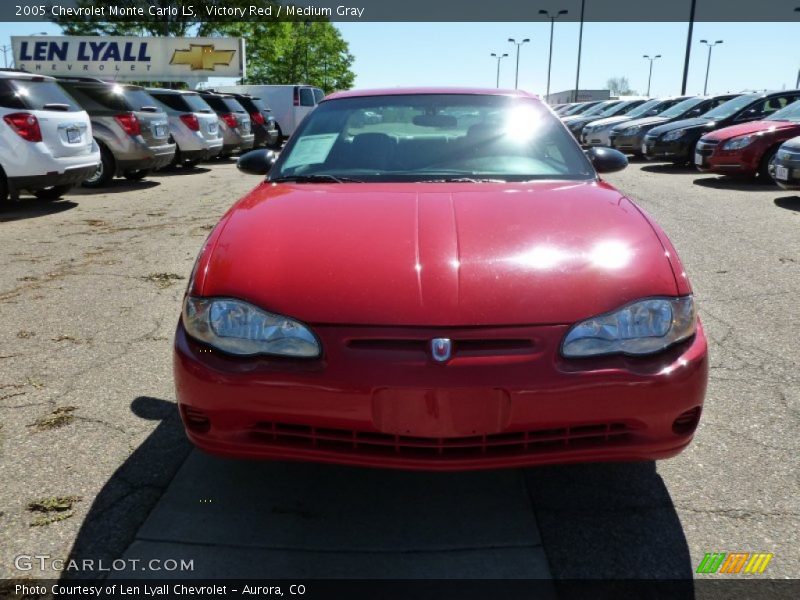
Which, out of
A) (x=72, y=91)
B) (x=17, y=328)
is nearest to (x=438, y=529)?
(x=17, y=328)

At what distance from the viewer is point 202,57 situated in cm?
3194

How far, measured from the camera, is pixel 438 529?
237 centimetres

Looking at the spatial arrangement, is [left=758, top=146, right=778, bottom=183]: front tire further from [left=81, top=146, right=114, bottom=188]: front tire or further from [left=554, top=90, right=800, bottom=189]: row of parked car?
[left=81, top=146, right=114, bottom=188]: front tire

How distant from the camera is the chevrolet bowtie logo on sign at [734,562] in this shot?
2148mm

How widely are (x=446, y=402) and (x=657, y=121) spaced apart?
16.4 metres

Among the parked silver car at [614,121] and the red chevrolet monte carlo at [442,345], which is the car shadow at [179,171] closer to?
the parked silver car at [614,121]

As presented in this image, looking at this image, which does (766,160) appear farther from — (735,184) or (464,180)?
(464,180)

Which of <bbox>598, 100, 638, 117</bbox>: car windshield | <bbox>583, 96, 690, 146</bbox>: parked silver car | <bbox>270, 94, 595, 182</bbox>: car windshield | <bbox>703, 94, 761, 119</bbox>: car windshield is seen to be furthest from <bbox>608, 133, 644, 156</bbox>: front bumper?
<bbox>270, 94, 595, 182</bbox>: car windshield

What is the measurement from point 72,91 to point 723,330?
10452 millimetres

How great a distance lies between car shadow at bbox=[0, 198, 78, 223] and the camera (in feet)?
28.2

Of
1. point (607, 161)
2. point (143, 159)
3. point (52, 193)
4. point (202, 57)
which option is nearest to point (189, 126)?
point (143, 159)

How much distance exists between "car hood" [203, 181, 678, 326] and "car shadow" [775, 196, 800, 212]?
7651 millimetres

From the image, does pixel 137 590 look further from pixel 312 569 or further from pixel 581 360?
pixel 581 360

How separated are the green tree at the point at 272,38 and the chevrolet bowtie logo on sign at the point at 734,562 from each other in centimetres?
3592
